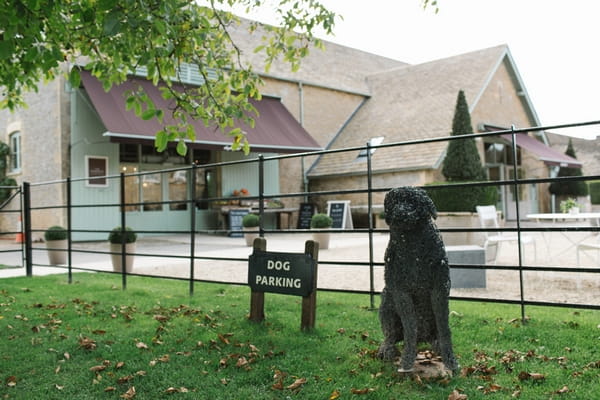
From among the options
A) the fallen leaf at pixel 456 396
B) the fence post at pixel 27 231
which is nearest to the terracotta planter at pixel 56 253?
the fence post at pixel 27 231

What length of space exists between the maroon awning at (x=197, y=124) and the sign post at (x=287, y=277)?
616cm

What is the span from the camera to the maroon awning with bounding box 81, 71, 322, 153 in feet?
45.3

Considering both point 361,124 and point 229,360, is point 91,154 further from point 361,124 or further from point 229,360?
point 229,360

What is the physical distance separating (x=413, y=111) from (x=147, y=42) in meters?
17.0

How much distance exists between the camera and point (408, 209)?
341cm

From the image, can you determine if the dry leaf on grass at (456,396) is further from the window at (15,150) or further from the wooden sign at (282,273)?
the window at (15,150)

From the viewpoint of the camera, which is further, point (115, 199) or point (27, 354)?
point (115, 199)

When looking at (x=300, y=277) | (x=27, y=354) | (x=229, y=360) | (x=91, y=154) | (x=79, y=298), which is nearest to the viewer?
(x=229, y=360)

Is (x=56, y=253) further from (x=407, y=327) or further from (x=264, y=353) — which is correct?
(x=407, y=327)

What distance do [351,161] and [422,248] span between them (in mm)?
16502

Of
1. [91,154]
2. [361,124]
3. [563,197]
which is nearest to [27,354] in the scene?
[91,154]

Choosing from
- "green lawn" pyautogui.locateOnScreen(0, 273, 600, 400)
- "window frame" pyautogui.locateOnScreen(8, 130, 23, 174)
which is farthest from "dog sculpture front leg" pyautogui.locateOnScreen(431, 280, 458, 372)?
"window frame" pyautogui.locateOnScreen(8, 130, 23, 174)

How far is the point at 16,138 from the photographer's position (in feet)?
58.1

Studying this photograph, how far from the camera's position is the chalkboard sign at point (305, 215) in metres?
18.4
